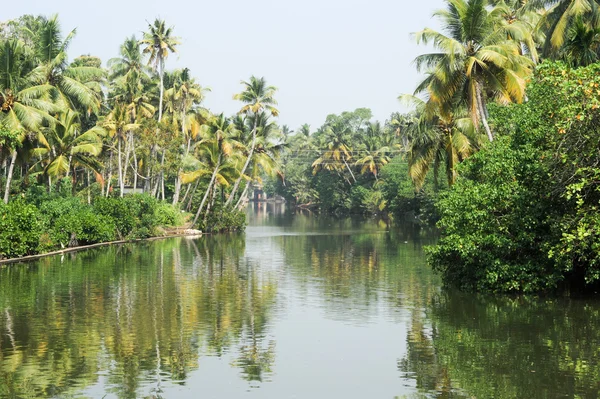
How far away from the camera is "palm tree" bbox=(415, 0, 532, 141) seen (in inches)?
1142

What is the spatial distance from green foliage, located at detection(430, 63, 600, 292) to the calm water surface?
117cm

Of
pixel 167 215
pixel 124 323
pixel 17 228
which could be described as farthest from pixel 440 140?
pixel 167 215

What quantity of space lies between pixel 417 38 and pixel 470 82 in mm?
2862

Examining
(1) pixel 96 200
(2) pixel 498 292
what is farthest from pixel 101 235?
(2) pixel 498 292

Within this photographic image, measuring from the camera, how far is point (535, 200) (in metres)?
23.3

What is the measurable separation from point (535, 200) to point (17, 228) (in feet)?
73.8

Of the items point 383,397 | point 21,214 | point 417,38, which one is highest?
point 417,38

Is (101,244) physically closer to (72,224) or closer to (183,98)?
(72,224)

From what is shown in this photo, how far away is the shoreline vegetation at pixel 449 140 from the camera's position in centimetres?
2127

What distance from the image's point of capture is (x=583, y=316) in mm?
20406

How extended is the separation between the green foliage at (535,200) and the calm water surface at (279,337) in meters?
1.17

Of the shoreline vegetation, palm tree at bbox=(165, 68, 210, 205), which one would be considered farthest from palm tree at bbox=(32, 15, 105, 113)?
palm tree at bbox=(165, 68, 210, 205)

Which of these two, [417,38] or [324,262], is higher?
[417,38]

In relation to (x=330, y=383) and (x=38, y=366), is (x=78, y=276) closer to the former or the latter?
(x=38, y=366)
